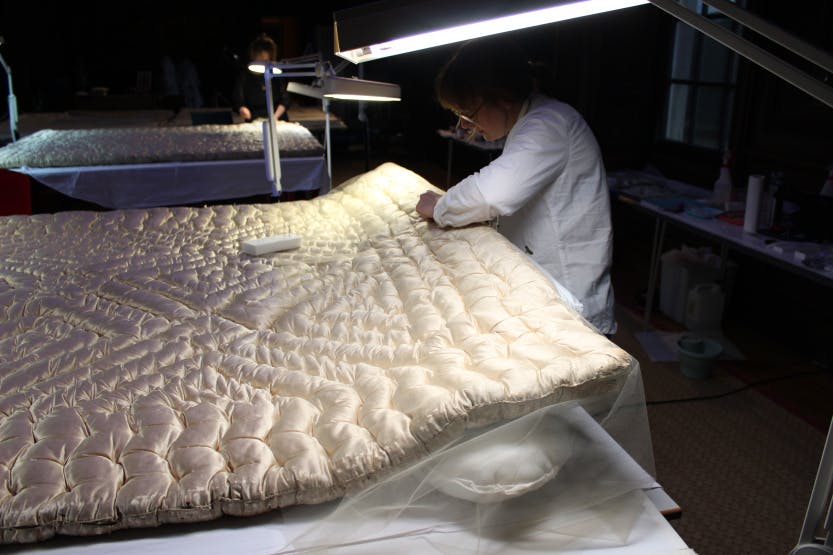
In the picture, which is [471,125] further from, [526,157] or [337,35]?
[337,35]

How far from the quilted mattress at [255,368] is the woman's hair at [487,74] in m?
0.35

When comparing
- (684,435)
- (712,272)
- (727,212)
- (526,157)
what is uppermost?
(526,157)

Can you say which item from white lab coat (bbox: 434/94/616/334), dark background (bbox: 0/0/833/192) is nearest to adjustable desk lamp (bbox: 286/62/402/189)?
white lab coat (bbox: 434/94/616/334)

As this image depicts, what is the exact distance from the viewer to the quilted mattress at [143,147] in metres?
3.46

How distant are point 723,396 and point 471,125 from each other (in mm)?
1583

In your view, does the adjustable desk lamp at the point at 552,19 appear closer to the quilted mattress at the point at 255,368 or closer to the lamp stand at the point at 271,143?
the quilted mattress at the point at 255,368

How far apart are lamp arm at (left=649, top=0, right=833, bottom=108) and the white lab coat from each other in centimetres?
83

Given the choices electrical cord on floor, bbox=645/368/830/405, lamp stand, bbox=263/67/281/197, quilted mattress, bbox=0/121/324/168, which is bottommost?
electrical cord on floor, bbox=645/368/830/405

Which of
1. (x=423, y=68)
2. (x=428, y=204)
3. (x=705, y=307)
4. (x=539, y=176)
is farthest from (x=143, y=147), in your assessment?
(x=423, y=68)

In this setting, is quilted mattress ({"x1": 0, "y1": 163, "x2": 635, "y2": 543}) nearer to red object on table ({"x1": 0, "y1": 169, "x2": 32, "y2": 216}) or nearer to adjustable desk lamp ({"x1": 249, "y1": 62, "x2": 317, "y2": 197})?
adjustable desk lamp ({"x1": 249, "y1": 62, "x2": 317, "y2": 197})

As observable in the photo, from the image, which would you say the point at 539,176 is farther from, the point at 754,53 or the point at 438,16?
the point at 754,53

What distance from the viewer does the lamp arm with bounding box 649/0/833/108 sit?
64 centimetres

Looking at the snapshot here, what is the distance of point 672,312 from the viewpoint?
336cm

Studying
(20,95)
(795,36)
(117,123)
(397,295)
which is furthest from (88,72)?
(795,36)
